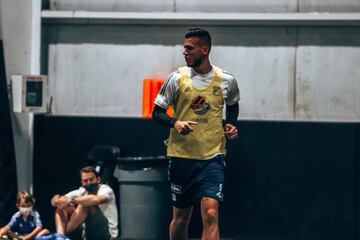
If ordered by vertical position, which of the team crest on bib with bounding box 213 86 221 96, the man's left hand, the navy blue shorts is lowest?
the navy blue shorts

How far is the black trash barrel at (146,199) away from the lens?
13.6 metres

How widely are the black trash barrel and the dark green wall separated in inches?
19.6

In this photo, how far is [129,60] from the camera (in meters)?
13.9

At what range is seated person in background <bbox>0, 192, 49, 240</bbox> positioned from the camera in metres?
12.8

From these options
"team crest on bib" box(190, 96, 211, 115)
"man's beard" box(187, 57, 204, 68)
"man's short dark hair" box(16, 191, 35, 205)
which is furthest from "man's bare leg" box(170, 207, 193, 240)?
"man's short dark hair" box(16, 191, 35, 205)

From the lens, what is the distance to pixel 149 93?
531 inches

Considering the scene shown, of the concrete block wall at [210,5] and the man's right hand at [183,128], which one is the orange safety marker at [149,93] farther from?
the man's right hand at [183,128]

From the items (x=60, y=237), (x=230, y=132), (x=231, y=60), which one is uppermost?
(x=231, y=60)

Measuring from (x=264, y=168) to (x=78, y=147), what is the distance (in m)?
2.48

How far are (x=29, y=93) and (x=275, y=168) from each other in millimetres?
3303

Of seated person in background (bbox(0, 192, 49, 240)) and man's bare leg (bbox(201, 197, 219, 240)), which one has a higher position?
man's bare leg (bbox(201, 197, 219, 240))

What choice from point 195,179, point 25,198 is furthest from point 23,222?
point 195,179

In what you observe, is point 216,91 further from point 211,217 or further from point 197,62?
point 211,217

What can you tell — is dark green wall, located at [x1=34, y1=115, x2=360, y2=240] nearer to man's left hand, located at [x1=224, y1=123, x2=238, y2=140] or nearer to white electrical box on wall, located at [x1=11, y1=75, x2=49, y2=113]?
white electrical box on wall, located at [x1=11, y1=75, x2=49, y2=113]
